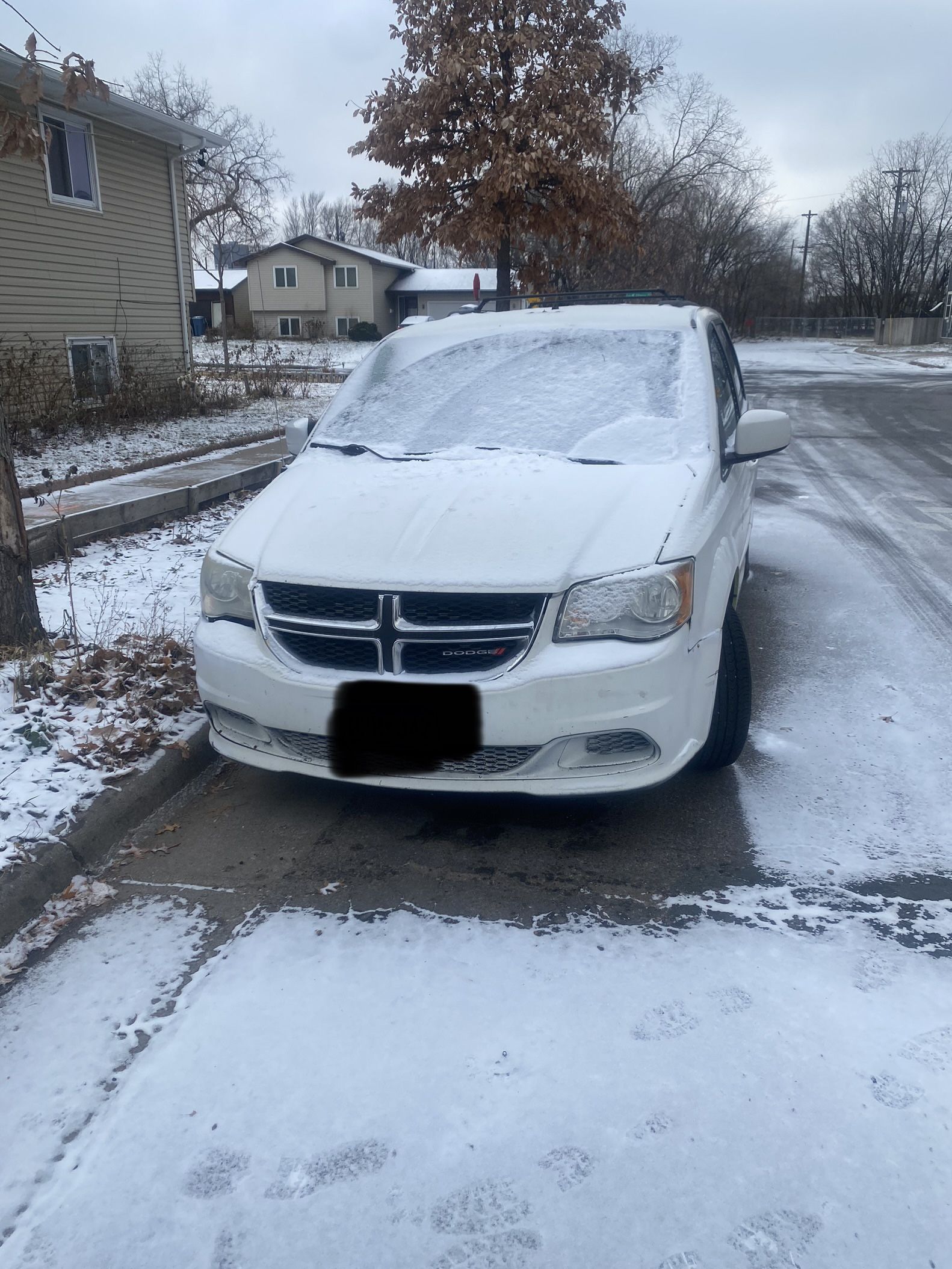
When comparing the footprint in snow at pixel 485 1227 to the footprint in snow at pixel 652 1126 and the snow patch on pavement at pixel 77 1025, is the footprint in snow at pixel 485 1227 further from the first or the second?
the snow patch on pavement at pixel 77 1025

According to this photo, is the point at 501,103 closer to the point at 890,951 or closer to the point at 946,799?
the point at 946,799

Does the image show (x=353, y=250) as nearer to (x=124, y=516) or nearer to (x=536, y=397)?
(x=124, y=516)

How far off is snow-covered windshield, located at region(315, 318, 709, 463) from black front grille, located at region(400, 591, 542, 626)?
3.24 feet

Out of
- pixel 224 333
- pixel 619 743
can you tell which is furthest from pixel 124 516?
pixel 224 333

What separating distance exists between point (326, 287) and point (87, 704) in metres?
55.1

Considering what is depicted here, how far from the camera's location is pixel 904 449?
1319cm

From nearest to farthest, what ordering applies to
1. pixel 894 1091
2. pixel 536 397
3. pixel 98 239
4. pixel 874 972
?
pixel 894 1091 < pixel 874 972 < pixel 536 397 < pixel 98 239

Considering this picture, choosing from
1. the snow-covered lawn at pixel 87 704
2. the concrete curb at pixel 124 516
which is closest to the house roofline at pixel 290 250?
the concrete curb at pixel 124 516

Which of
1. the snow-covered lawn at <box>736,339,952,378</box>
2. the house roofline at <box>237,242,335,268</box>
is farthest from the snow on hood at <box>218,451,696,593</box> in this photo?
the house roofline at <box>237,242,335,268</box>

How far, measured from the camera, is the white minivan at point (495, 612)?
3.11m

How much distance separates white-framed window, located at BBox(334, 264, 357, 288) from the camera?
5475cm

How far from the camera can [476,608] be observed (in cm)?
313

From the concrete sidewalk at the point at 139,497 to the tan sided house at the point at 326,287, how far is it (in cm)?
4555

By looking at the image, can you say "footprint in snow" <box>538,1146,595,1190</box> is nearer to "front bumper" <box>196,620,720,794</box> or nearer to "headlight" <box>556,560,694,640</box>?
"front bumper" <box>196,620,720,794</box>
